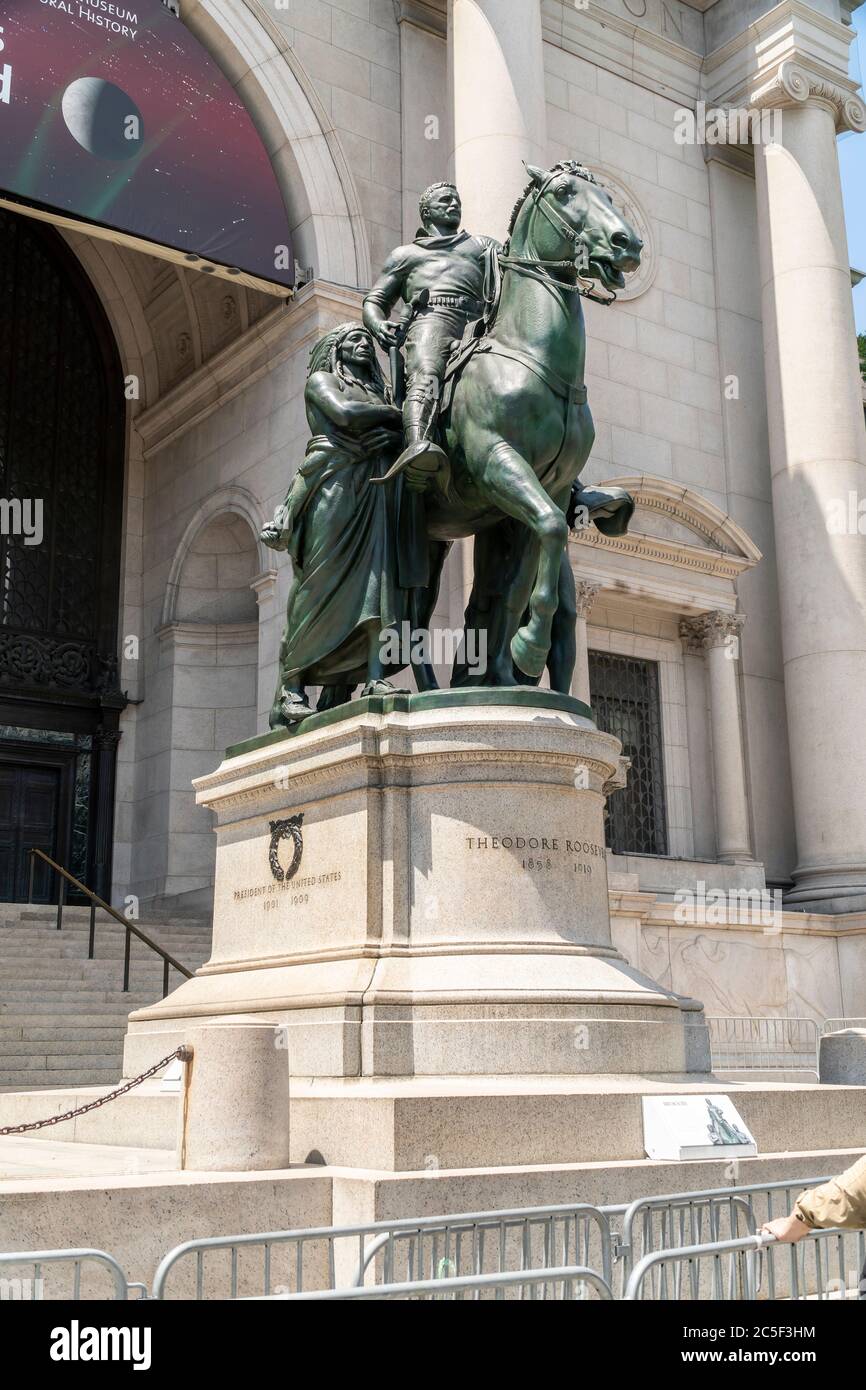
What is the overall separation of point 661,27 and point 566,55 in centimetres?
260

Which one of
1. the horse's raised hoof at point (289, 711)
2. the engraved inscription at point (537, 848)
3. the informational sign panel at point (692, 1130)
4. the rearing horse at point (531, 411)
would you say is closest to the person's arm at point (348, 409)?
the rearing horse at point (531, 411)

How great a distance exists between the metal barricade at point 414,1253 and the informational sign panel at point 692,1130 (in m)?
0.86

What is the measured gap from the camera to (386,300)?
9547 mm

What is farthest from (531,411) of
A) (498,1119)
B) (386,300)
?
(498,1119)

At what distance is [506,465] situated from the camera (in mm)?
8438

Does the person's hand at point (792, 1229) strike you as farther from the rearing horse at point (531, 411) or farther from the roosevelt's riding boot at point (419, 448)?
the roosevelt's riding boot at point (419, 448)

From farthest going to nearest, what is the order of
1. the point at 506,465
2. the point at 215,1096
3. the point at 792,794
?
the point at 792,794 → the point at 506,465 → the point at 215,1096

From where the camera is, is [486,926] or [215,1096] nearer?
[215,1096]

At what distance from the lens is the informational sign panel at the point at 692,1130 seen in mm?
6652

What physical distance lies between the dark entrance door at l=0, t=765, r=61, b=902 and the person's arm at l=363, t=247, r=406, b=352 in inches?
543

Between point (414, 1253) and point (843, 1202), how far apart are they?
1.75 meters
